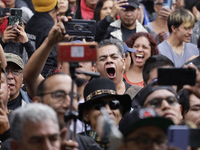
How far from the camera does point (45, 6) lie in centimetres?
705

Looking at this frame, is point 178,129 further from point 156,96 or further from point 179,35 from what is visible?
point 179,35

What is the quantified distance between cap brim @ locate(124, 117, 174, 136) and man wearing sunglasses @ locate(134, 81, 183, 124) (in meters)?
0.81

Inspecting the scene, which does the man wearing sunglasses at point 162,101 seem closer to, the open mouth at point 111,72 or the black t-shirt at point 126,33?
the open mouth at point 111,72

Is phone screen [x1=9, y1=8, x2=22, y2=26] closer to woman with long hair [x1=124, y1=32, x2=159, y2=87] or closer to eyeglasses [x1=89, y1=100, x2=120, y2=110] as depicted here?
woman with long hair [x1=124, y1=32, x2=159, y2=87]

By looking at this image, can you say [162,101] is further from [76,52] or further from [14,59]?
[14,59]

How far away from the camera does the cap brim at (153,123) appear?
10.5ft

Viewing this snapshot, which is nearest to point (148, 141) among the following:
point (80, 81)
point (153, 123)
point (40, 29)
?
point (153, 123)

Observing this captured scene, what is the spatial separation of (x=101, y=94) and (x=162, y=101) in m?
0.70

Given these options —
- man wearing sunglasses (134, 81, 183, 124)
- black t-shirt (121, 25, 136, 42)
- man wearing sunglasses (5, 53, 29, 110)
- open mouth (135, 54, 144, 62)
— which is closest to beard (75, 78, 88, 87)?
man wearing sunglasses (5, 53, 29, 110)

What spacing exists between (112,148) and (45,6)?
4.31 m

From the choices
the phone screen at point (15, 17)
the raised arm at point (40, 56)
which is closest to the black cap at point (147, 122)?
the raised arm at point (40, 56)

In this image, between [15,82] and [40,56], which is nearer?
[40,56]

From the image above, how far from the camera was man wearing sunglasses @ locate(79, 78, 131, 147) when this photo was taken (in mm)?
4553

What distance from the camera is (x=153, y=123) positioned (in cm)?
322
